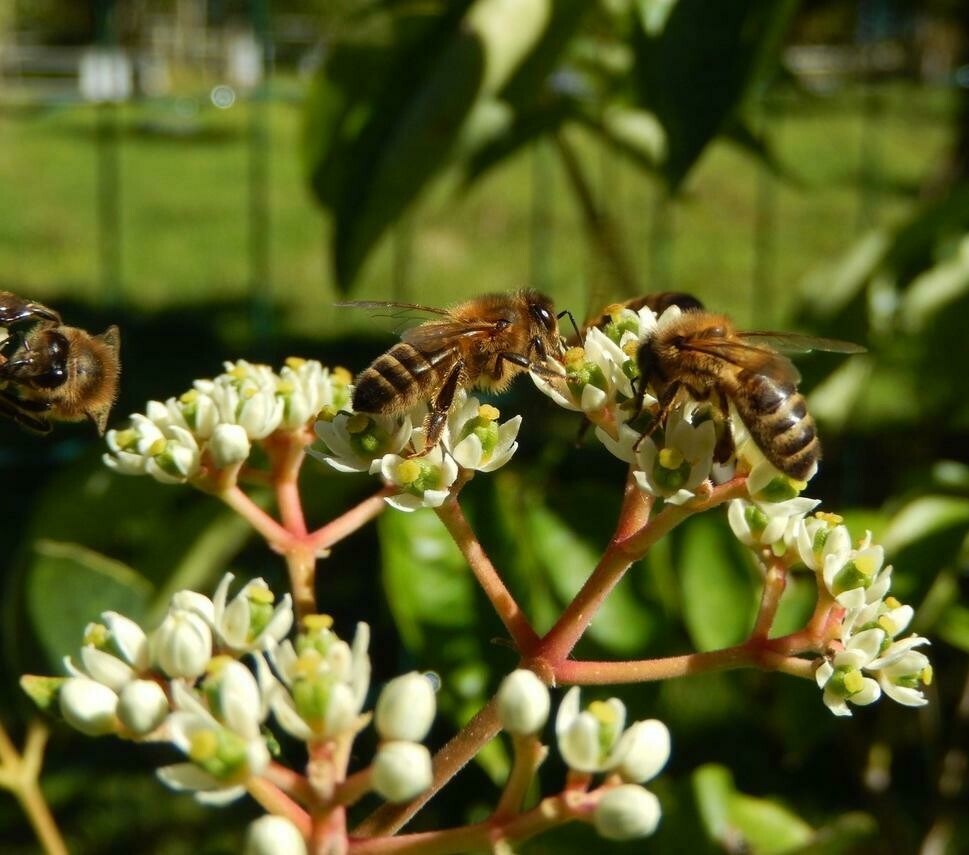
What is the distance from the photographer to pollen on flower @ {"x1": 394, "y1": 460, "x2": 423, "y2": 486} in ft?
2.57

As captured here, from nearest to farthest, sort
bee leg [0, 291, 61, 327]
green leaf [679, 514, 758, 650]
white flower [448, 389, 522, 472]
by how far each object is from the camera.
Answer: white flower [448, 389, 522, 472] → bee leg [0, 291, 61, 327] → green leaf [679, 514, 758, 650]

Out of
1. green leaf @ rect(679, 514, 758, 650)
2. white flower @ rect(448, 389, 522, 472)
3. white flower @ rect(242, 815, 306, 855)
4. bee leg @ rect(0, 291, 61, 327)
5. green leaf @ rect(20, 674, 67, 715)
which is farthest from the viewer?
green leaf @ rect(679, 514, 758, 650)

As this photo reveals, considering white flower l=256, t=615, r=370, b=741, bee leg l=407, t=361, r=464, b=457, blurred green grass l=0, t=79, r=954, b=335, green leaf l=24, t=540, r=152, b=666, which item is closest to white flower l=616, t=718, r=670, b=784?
white flower l=256, t=615, r=370, b=741

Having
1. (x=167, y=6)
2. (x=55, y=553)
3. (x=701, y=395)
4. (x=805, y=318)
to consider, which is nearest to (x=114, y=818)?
(x=55, y=553)

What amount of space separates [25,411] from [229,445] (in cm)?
28

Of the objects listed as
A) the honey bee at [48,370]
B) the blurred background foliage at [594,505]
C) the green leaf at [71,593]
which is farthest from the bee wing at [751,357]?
the green leaf at [71,593]

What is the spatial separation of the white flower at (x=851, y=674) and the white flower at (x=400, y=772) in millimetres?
252

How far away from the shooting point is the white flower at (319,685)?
63 cm

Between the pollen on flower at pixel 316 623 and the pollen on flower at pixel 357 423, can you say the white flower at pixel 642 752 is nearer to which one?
the pollen on flower at pixel 316 623

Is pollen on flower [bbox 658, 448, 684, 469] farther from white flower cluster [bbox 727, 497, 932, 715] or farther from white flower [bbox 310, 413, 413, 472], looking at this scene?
white flower [bbox 310, 413, 413, 472]

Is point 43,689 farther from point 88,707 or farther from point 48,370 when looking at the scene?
point 48,370

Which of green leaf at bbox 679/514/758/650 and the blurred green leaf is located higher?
the blurred green leaf

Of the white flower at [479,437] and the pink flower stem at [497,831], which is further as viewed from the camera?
the white flower at [479,437]

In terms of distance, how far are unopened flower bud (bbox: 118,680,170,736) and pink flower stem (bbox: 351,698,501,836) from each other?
0.39 ft
